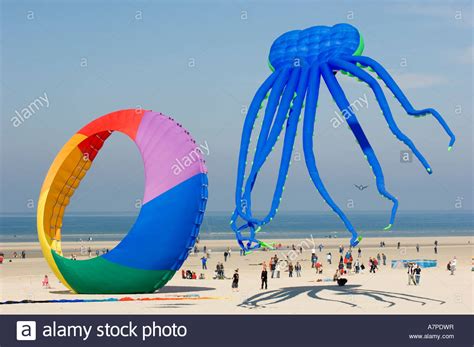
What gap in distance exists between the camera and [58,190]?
3453cm

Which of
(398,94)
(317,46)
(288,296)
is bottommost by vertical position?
(288,296)

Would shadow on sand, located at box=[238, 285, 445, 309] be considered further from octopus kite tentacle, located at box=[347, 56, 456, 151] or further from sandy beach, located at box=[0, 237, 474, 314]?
octopus kite tentacle, located at box=[347, 56, 456, 151]

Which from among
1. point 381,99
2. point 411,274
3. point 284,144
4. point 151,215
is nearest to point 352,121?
point 381,99

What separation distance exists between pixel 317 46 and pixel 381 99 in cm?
359

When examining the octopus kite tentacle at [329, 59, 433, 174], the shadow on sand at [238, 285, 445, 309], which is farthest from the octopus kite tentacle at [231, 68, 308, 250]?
the shadow on sand at [238, 285, 445, 309]

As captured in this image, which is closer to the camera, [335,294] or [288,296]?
[288,296]

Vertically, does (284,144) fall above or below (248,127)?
→ below

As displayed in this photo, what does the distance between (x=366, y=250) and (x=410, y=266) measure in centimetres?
4549

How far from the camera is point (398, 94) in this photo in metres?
27.3

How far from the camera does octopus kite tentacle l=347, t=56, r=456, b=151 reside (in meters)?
26.3

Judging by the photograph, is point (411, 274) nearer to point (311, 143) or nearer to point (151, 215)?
point (151, 215)

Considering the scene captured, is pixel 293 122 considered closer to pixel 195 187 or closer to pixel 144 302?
→ pixel 195 187

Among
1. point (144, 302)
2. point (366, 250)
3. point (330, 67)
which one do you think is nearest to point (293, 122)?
point (330, 67)

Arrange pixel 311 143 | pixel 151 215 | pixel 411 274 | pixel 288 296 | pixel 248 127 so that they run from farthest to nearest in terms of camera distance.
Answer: pixel 411 274 → pixel 288 296 → pixel 151 215 → pixel 248 127 → pixel 311 143
